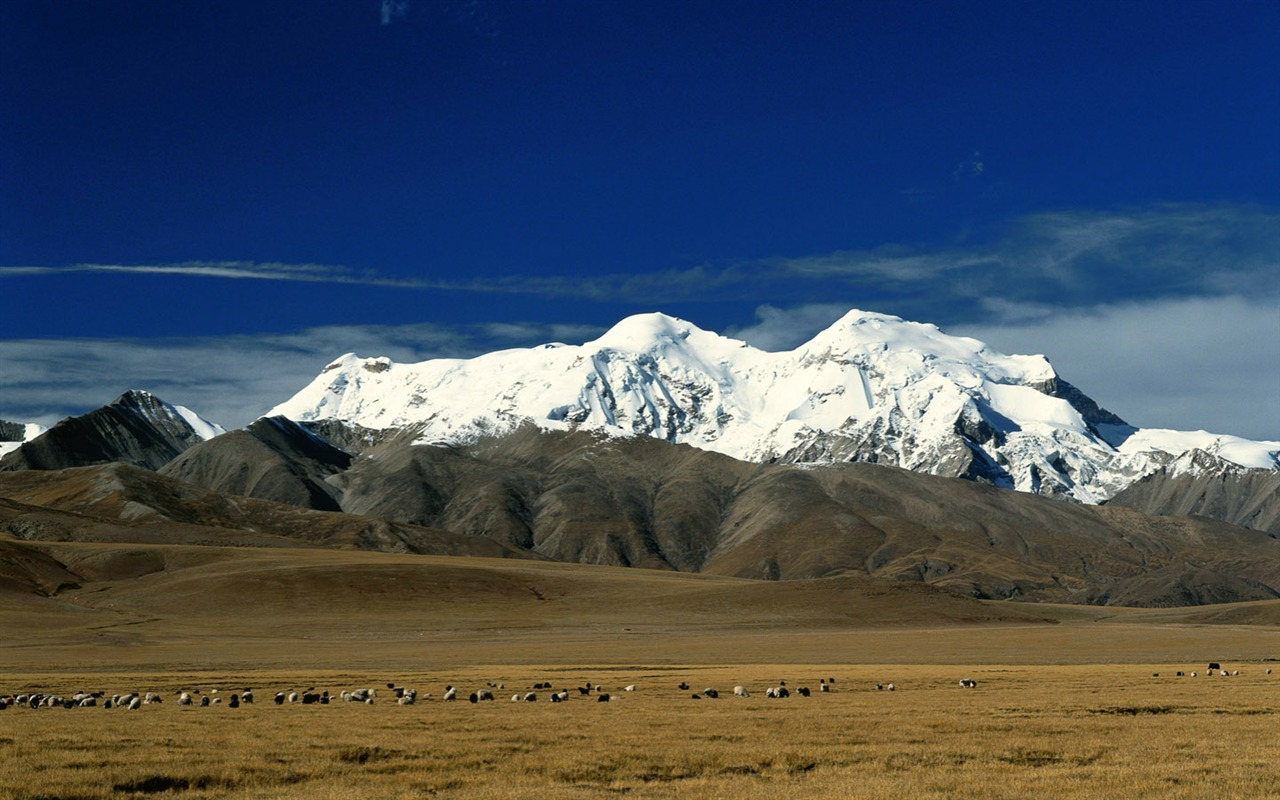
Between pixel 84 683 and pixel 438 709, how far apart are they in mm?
28958

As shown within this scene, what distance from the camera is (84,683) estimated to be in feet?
212

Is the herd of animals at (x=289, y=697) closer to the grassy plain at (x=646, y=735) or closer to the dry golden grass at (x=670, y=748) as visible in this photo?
the grassy plain at (x=646, y=735)

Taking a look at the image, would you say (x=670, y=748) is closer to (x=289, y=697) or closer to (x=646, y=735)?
(x=646, y=735)

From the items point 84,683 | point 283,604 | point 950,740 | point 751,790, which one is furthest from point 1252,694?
point 283,604

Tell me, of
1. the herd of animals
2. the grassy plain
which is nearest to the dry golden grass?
the grassy plain

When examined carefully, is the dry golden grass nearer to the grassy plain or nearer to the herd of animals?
the grassy plain

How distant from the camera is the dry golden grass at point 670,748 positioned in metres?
27.3

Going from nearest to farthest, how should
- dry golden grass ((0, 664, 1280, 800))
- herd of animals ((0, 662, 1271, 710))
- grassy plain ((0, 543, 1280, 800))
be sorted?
dry golden grass ((0, 664, 1280, 800))
grassy plain ((0, 543, 1280, 800))
herd of animals ((0, 662, 1271, 710))

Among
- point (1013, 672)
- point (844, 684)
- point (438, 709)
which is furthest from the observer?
point (1013, 672)

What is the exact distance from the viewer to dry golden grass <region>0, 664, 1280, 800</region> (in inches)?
1074

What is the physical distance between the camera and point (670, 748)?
33469mm

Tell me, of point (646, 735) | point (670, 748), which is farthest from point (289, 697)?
point (670, 748)

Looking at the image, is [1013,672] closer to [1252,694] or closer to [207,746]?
[1252,694]

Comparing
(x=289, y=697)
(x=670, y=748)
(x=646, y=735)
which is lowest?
(x=289, y=697)
